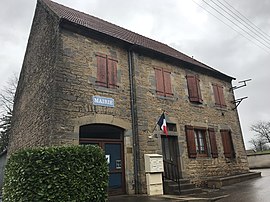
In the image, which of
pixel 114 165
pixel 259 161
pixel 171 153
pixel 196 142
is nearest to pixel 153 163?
pixel 114 165

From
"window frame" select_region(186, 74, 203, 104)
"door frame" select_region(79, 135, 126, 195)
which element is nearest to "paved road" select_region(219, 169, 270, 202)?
"door frame" select_region(79, 135, 126, 195)

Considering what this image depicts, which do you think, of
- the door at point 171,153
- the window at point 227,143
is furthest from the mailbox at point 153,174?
the window at point 227,143

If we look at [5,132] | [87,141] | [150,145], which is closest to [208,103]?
[150,145]

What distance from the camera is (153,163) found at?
8.60 m

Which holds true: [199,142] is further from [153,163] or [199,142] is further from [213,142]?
[153,163]

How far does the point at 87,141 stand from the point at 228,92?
1001 cm

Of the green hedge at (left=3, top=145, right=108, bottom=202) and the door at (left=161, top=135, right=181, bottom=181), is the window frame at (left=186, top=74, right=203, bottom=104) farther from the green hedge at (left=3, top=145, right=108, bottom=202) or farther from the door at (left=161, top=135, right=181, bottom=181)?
the green hedge at (left=3, top=145, right=108, bottom=202)

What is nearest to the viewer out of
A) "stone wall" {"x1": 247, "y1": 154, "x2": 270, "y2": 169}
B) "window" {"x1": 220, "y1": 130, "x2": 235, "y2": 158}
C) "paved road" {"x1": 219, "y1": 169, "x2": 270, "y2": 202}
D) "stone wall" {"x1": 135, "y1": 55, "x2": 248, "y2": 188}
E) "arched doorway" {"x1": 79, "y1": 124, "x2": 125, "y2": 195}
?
"paved road" {"x1": 219, "y1": 169, "x2": 270, "y2": 202}

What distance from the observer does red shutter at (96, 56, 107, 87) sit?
891cm

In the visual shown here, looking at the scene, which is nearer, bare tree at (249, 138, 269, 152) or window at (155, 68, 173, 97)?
window at (155, 68, 173, 97)

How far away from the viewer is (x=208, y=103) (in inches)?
504

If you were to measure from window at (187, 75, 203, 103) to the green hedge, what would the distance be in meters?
7.46

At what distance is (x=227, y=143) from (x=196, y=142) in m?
2.52

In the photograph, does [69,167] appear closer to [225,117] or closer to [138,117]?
[138,117]
